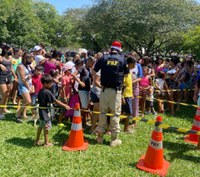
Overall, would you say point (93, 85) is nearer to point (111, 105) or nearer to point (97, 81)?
point (97, 81)

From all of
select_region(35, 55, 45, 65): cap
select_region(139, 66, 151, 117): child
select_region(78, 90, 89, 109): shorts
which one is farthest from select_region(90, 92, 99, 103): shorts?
select_region(35, 55, 45, 65): cap

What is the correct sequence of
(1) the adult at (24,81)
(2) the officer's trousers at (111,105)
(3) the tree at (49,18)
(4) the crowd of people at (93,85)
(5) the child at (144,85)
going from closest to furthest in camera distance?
(4) the crowd of people at (93,85) < (2) the officer's trousers at (111,105) < (1) the adult at (24,81) < (5) the child at (144,85) < (3) the tree at (49,18)

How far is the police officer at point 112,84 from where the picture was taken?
5.74 meters

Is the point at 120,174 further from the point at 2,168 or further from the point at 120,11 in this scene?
the point at 120,11

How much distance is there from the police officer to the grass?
40 centimetres

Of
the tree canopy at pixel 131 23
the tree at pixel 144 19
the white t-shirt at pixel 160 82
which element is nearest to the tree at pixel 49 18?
the tree canopy at pixel 131 23

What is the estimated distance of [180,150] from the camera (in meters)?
6.06

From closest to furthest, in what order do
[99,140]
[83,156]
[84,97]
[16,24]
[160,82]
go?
[83,156], [99,140], [84,97], [160,82], [16,24]

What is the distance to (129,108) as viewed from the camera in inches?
266

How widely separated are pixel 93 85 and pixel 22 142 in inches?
78.1

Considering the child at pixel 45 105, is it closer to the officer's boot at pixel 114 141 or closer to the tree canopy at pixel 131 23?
the officer's boot at pixel 114 141

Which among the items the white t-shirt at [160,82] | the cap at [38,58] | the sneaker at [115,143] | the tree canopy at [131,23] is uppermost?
the tree canopy at [131,23]

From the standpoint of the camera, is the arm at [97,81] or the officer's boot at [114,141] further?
the arm at [97,81]

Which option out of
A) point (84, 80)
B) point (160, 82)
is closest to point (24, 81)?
point (84, 80)
